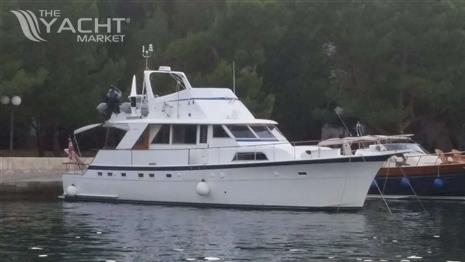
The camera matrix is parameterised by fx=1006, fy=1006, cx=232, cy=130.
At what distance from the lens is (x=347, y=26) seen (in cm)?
4184

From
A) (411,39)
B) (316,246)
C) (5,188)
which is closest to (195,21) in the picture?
(411,39)

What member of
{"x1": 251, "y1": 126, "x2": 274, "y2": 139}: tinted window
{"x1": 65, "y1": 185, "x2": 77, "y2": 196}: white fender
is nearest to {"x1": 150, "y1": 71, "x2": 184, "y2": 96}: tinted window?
{"x1": 65, "y1": 185, "x2": 77, "y2": 196}: white fender

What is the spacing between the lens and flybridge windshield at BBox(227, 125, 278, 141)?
26.7 metres

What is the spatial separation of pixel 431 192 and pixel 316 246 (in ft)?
41.3

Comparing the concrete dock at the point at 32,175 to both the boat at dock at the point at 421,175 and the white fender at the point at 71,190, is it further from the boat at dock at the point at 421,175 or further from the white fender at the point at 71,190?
the boat at dock at the point at 421,175

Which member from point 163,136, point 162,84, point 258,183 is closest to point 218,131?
point 163,136

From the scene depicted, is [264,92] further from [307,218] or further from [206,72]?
[307,218]

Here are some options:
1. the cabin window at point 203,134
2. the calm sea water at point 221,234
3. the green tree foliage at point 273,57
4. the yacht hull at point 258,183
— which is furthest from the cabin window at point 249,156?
the green tree foliage at point 273,57

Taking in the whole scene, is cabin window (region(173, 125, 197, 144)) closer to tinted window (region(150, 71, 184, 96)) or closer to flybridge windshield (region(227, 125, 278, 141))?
flybridge windshield (region(227, 125, 278, 141))

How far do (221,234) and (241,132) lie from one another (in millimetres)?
6745

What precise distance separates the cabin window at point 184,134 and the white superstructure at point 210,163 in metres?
0.03

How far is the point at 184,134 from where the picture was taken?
89.5 feet

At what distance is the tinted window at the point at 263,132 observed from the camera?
26.9 meters

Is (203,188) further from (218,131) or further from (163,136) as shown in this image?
(163,136)
